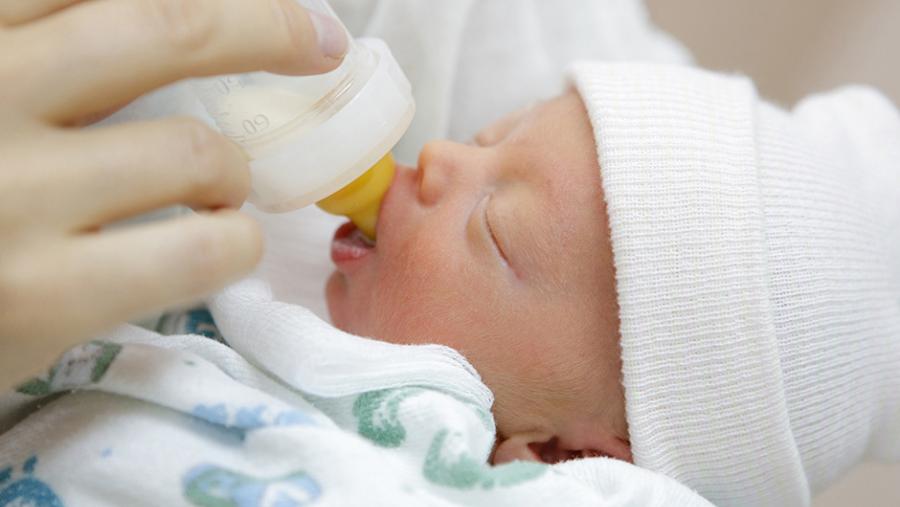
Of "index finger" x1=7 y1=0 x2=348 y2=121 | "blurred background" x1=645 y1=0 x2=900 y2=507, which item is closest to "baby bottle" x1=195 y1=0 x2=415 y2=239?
"index finger" x1=7 y1=0 x2=348 y2=121

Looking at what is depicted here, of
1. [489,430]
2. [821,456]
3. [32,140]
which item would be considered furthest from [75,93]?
[821,456]

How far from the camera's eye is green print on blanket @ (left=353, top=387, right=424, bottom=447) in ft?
2.45

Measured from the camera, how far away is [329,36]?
64cm

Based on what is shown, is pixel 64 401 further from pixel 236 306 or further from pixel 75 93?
pixel 75 93

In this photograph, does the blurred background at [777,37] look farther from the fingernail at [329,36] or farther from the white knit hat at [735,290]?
the fingernail at [329,36]

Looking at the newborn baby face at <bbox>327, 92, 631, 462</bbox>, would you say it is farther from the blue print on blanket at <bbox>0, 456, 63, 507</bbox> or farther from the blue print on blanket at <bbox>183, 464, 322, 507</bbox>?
the blue print on blanket at <bbox>0, 456, 63, 507</bbox>

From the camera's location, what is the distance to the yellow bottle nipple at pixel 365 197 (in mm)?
867

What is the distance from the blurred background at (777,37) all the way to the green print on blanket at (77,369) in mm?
1371

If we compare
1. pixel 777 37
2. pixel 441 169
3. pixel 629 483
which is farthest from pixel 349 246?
pixel 777 37

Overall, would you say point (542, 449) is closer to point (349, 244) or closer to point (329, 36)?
point (349, 244)

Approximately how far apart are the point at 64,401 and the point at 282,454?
0.21 m

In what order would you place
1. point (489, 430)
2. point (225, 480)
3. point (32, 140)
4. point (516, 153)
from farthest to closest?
point (516, 153) < point (489, 430) < point (225, 480) < point (32, 140)

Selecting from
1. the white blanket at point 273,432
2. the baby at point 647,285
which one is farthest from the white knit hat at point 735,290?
the white blanket at point 273,432

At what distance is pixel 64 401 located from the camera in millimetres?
755
